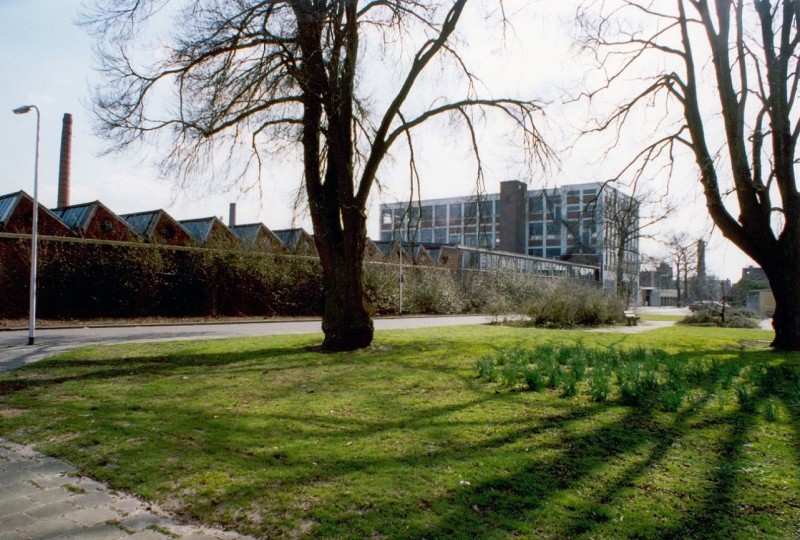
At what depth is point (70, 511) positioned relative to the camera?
11.3ft

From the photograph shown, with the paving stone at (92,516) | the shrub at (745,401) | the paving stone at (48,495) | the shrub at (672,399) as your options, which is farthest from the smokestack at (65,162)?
the shrub at (745,401)

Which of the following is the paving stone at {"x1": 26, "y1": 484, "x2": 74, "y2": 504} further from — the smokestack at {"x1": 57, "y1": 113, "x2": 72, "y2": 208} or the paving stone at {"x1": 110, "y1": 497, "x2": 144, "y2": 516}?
the smokestack at {"x1": 57, "y1": 113, "x2": 72, "y2": 208}

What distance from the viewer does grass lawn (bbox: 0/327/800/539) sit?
3.32 metres

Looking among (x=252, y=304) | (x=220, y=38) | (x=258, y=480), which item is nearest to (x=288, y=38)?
(x=220, y=38)

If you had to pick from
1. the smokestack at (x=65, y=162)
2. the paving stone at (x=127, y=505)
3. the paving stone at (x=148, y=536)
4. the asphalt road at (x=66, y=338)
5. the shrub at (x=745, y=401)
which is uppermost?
the smokestack at (x=65, y=162)

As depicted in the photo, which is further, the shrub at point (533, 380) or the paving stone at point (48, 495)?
the shrub at point (533, 380)

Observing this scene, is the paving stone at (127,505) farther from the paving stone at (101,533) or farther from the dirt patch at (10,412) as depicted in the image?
the dirt patch at (10,412)

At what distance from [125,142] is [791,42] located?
1637cm

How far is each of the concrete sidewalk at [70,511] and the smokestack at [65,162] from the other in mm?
32708

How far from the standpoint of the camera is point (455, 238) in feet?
272

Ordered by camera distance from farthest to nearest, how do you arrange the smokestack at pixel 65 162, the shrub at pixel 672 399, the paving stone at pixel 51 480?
the smokestack at pixel 65 162 < the shrub at pixel 672 399 < the paving stone at pixel 51 480

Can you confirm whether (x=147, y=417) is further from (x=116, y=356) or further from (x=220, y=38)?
(x=220, y=38)

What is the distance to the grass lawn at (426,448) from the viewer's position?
10.9ft

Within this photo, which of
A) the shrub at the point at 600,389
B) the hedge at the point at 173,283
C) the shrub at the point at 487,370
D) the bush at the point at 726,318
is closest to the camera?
the shrub at the point at 600,389
